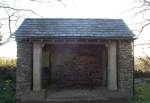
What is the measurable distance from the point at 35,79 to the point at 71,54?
4573 mm

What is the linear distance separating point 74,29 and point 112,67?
9.05 ft

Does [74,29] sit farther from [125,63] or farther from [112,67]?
[125,63]

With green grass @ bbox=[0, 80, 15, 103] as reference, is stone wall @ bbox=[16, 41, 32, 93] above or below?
above

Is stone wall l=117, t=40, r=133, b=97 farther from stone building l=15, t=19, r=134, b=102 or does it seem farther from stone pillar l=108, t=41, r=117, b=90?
stone pillar l=108, t=41, r=117, b=90

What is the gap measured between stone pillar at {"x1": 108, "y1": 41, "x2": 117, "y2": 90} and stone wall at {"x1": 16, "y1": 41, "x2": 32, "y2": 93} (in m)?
3.86

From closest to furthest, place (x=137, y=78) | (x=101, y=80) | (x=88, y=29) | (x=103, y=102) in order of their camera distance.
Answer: (x=103, y=102)
(x=88, y=29)
(x=101, y=80)
(x=137, y=78)

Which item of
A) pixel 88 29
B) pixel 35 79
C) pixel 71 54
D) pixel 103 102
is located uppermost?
pixel 88 29

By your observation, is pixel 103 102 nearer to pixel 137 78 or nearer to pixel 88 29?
pixel 88 29

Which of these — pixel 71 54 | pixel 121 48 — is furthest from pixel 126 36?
pixel 71 54

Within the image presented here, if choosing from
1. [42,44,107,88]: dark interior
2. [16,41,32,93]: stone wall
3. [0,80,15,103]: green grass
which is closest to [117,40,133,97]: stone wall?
[42,44,107,88]: dark interior

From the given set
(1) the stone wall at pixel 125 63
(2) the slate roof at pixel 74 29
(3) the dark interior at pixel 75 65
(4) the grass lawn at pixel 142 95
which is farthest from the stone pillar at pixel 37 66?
(4) the grass lawn at pixel 142 95

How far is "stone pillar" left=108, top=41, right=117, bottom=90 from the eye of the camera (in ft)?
53.3

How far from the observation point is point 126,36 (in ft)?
53.6

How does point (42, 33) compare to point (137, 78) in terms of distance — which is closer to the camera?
point (42, 33)
